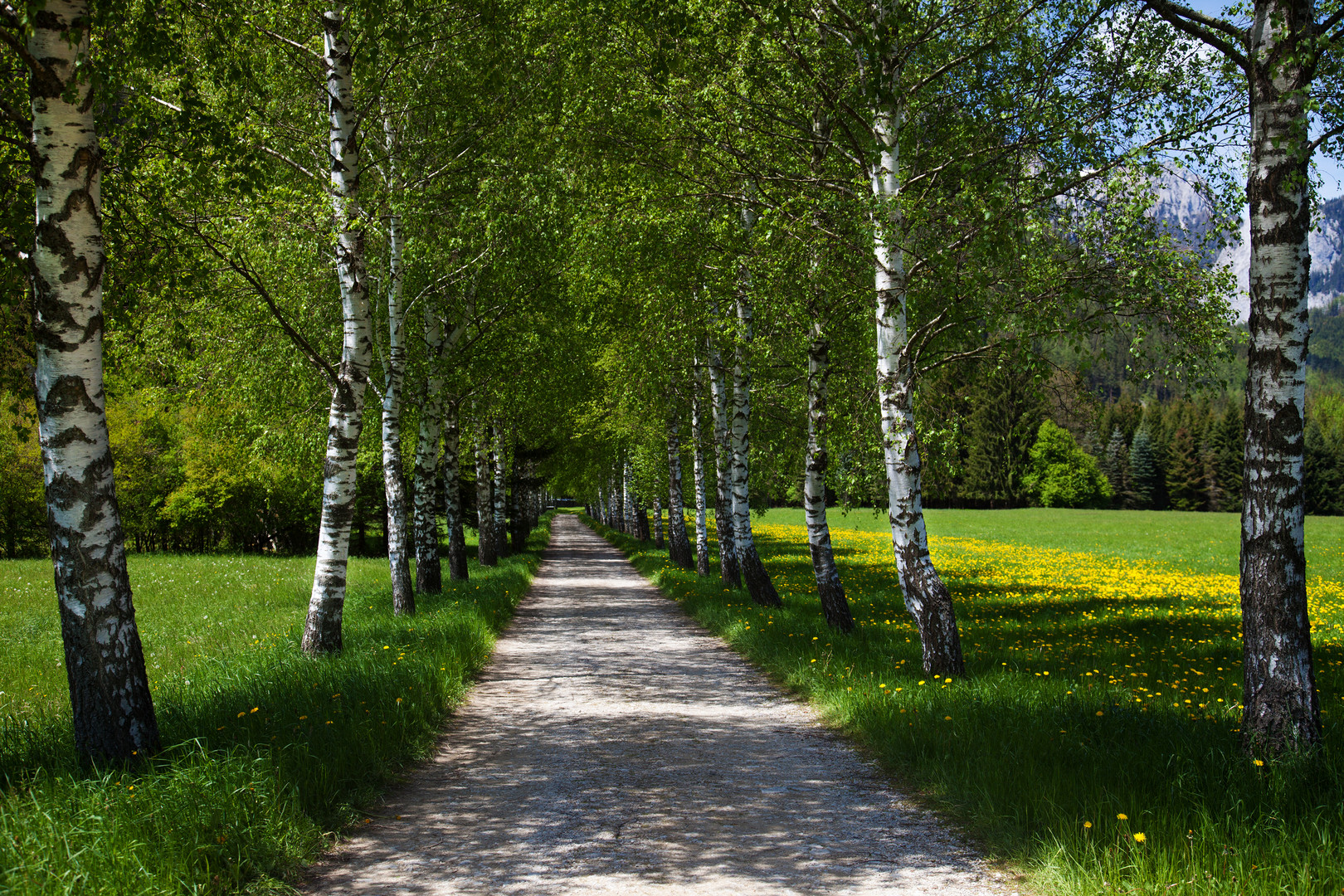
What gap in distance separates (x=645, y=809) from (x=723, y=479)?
1372cm

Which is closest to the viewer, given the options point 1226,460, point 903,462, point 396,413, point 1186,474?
point 903,462

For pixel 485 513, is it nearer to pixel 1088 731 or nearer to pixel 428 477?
pixel 428 477

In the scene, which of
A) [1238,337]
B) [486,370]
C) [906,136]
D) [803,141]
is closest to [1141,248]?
[1238,337]

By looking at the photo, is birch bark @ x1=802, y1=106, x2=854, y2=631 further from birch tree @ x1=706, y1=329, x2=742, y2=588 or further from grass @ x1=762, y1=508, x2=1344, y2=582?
grass @ x1=762, y1=508, x2=1344, y2=582

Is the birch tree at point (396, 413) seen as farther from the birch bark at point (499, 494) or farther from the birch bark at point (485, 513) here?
the birch bark at point (485, 513)

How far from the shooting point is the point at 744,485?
1641cm

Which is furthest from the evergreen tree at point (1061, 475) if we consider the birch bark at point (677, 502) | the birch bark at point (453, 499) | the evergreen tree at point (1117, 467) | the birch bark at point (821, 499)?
the birch bark at point (821, 499)

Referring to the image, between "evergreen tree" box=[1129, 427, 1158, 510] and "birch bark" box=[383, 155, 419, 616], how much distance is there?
10353cm

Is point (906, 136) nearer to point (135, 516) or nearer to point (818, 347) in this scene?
point (818, 347)

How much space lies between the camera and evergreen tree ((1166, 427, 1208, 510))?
307 ft

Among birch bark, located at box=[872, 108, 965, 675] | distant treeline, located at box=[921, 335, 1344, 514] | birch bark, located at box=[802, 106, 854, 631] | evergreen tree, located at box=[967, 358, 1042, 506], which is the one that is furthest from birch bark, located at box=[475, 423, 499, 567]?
evergreen tree, located at box=[967, 358, 1042, 506]

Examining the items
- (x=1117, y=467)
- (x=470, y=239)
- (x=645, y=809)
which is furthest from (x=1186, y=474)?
(x=645, y=809)

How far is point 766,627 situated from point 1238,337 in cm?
717

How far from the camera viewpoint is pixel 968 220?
8.01 metres
